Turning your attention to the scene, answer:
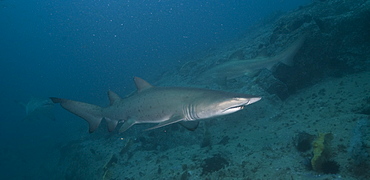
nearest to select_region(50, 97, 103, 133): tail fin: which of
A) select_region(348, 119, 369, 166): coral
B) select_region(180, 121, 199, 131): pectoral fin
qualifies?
select_region(180, 121, 199, 131): pectoral fin

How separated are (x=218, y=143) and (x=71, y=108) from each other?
4734mm

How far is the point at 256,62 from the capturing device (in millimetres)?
6102

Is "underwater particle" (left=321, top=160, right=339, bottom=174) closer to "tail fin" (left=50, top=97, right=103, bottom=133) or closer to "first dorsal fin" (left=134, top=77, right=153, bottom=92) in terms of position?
"first dorsal fin" (left=134, top=77, right=153, bottom=92)

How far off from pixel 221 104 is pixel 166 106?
147 centimetres

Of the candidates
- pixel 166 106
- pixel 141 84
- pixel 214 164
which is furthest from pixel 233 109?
pixel 141 84

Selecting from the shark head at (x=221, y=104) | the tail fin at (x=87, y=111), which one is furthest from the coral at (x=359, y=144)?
the tail fin at (x=87, y=111)

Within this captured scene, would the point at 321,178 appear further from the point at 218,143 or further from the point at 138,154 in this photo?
the point at 138,154

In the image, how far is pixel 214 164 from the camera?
4047 mm

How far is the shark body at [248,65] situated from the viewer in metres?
5.30

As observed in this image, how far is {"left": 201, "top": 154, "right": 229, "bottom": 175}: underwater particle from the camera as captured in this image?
3.94m

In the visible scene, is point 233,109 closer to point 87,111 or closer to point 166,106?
point 166,106

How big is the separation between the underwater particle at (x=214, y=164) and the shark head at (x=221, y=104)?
1407 mm

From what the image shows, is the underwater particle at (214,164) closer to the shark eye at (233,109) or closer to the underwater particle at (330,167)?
the shark eye at (233,109)

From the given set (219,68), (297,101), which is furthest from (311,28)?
(219,68)
